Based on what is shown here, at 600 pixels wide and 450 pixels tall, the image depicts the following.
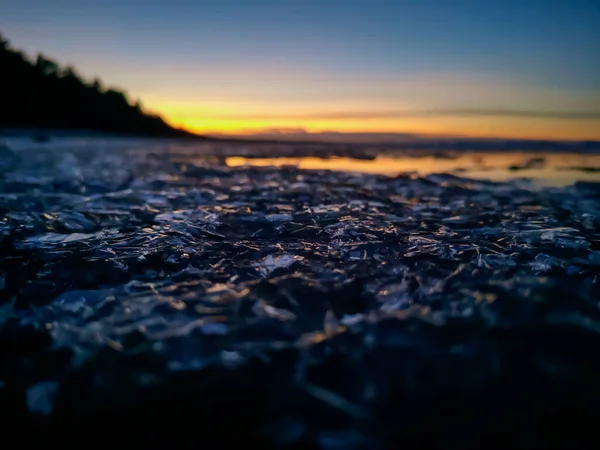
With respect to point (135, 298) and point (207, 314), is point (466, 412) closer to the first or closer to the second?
point (207, 314)

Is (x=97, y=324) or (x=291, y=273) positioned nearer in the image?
(x=97, y=324)

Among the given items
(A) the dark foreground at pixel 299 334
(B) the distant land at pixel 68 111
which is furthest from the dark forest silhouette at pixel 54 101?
(A) the dark foreground at pixel 299 334

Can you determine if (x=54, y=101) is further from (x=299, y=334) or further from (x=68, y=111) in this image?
(x=299, y=334)

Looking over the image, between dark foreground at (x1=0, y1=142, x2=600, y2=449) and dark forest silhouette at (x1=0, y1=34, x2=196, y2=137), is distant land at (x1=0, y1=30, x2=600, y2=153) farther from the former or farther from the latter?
dark foreground at (x1=0, y1=142, x2=600, y2=449)

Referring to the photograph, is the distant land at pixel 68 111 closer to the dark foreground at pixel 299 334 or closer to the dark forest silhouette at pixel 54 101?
the dark forest silhouette at pixel 54 101

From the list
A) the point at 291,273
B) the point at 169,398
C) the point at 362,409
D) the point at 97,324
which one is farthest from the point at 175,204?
the point at 362,409

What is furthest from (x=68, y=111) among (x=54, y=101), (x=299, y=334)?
(x=299, y=334)
